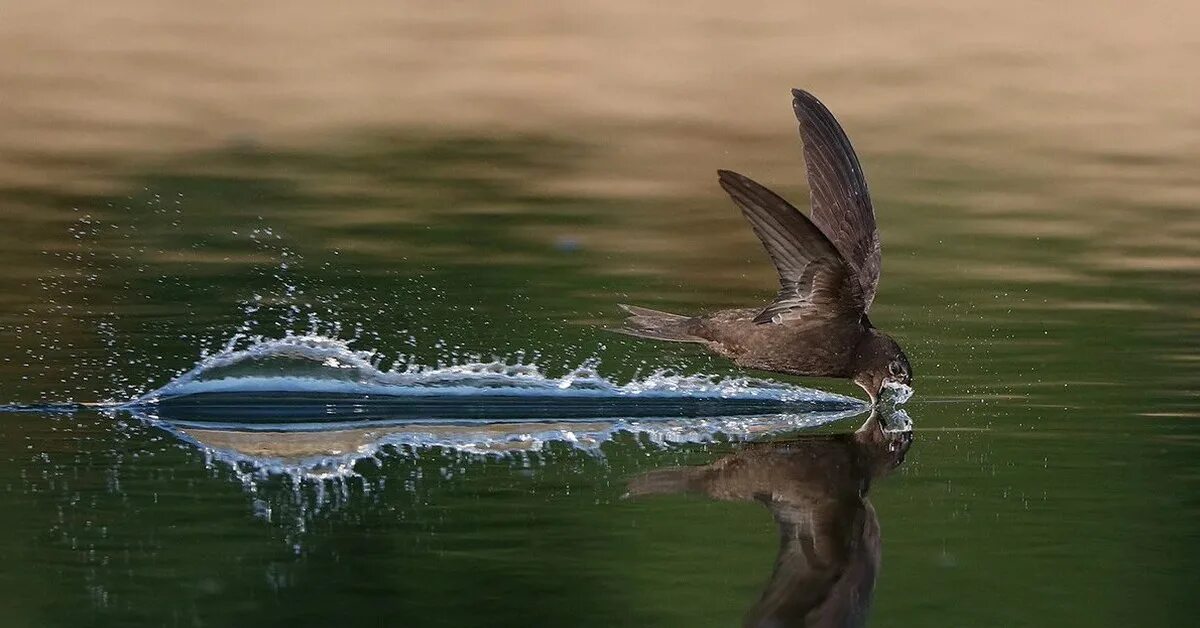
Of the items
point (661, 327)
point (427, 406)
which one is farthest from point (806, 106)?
point (427, 406)

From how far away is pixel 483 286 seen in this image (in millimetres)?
10977

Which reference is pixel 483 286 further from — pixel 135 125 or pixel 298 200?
pixel 135 125

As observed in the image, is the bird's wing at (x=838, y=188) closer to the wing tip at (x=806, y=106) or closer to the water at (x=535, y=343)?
the wing tip at (x=806, y=106)

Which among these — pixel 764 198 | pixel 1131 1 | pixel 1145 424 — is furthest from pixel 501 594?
pixel 1131 1

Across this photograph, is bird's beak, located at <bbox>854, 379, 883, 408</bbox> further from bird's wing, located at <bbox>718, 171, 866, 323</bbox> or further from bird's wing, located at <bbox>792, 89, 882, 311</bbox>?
bird's wing, located at <bbox>792, 89, 882, 311</bbox>

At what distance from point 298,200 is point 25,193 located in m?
1.78

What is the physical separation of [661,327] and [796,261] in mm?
981

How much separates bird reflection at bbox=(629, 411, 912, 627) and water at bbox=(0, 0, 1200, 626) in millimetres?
45

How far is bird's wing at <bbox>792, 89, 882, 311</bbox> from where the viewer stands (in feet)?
Result: 30.2

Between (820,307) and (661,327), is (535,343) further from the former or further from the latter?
(820,307)

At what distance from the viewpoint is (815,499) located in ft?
22.5

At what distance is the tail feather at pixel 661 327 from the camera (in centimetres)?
916

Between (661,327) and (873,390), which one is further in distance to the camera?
(661,327)

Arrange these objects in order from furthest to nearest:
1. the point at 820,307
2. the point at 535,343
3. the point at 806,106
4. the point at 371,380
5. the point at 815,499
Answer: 1. the point at 535,343
2. the point at 806,106
3. the point at 820,307
4. the point at 371,380
5. the point at 815,499
